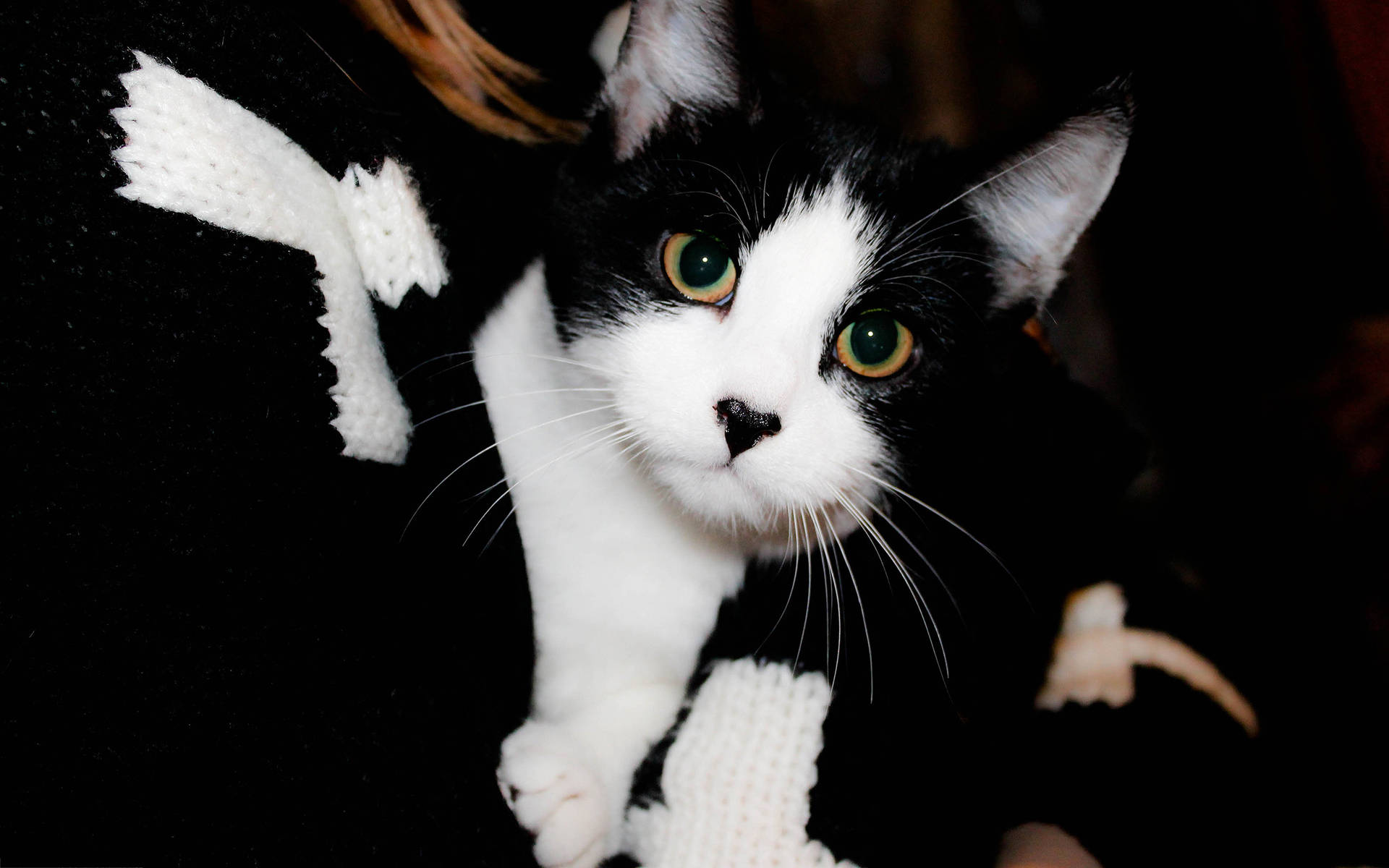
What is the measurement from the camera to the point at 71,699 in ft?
1.64

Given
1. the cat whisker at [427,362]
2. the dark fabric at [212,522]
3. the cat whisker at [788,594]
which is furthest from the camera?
the cat whisker at [788,594]

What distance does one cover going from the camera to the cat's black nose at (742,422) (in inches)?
27.0

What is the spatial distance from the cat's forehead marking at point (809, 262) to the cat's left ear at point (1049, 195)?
144 mm

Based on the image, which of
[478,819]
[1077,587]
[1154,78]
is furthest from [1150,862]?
[1154,78]

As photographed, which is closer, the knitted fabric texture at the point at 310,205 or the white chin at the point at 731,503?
the knitted fabric texture at the point at 310,205

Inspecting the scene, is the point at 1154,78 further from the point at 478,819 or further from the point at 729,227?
the point at 478,819

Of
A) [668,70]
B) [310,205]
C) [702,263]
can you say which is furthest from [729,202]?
[310,205]

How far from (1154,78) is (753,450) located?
1.59m

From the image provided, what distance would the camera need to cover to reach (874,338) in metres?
0.81

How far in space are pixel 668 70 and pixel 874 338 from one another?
0.36 meters

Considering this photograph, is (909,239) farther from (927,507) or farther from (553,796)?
(553,796)

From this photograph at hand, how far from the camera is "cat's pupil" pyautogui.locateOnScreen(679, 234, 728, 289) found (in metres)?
0.80

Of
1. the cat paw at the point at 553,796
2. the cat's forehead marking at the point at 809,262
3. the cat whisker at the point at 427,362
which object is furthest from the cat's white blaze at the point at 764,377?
the cat paw at the point at 553,796

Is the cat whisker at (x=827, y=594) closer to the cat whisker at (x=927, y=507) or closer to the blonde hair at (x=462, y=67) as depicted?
the cat whisker at (x=927, y=507)
